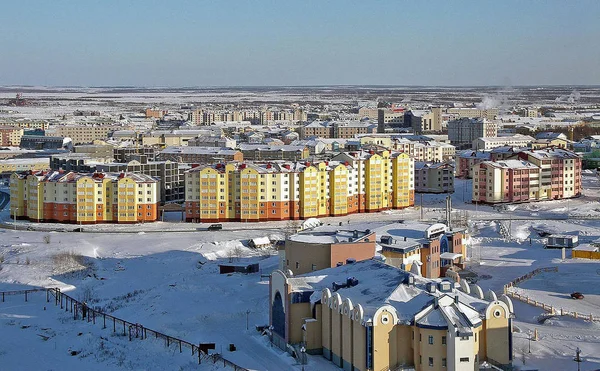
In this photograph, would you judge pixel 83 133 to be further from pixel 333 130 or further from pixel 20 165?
pixel 333 130

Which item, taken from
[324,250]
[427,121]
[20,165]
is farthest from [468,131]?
[324,250]

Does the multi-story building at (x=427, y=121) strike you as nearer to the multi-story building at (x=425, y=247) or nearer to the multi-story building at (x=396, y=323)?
the multi-story building at (x=425, y=247)

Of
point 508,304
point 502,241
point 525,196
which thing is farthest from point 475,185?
point 508,304

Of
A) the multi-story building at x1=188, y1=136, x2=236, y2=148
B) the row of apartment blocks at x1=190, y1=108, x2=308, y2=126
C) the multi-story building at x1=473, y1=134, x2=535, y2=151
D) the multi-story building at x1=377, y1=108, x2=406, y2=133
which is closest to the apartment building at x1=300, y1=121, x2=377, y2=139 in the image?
the multi-story building at x1=377, y1=108, x2=406, y2=133

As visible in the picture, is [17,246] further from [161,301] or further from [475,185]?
[475,185]

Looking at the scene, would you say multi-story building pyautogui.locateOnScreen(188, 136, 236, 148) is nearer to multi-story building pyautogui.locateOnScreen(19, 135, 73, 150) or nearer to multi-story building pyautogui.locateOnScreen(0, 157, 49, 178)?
multi-story building pyautogui.locateOnScreen(0, 157, 49, 178)
